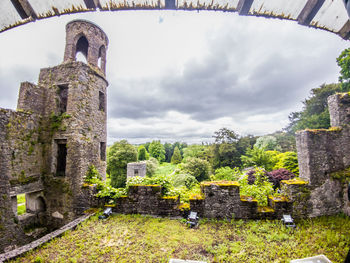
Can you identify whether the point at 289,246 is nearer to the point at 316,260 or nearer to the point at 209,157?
the point at 316,260

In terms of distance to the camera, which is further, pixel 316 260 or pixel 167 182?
pixel 167 182

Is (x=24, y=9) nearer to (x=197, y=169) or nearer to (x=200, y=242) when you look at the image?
(x=200, y=242)

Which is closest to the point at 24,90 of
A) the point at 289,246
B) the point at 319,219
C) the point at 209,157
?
the point at 289,246

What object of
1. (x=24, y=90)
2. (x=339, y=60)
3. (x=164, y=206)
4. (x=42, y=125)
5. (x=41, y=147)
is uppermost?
(x=339, y=60)

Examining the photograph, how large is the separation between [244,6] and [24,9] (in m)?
2.28

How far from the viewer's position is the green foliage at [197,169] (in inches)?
691

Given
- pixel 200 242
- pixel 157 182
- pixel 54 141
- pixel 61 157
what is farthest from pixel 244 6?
pixel 61 157

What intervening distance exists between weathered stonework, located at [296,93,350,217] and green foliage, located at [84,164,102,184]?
28.3 ft

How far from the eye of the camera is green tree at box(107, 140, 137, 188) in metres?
21.4

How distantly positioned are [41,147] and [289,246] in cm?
1011

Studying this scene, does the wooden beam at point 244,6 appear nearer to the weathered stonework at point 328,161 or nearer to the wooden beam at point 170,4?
the wooden beam at point 170,4

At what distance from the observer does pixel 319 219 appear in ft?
16.2

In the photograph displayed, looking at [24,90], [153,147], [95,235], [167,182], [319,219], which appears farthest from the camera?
[153,147]

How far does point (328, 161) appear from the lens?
214 inches
